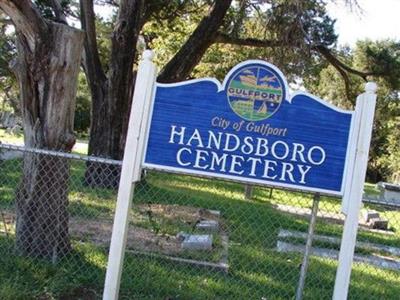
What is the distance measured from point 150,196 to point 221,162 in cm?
782

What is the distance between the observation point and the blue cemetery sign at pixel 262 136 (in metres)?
4.34

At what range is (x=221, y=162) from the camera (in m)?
4.34

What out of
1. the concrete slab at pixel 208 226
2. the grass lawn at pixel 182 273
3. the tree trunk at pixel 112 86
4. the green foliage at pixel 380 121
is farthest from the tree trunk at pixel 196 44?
the green foliage at pixel 380 121

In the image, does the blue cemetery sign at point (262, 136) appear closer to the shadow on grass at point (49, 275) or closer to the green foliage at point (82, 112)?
the shadow on grass at point (49, 275)

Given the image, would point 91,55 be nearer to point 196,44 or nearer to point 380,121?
point 196,44

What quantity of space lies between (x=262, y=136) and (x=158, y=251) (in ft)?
9.84

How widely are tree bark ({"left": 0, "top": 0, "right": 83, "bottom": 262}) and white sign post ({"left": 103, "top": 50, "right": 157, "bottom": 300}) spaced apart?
1.57 m

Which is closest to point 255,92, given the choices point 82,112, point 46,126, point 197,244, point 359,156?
point 359,156

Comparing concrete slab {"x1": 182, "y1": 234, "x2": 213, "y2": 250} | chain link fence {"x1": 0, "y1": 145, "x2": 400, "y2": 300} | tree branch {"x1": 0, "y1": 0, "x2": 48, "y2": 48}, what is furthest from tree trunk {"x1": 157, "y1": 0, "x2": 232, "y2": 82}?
tree branch {"x1": 0, "y1": 0, "x2": 48, "y2": 48}

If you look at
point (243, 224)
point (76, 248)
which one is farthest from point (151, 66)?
point (243, 224)

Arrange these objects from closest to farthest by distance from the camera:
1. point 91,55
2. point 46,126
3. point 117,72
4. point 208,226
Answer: point 46,126
point 208,226
point 117,72
point 91,55

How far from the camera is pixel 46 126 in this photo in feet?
19.2

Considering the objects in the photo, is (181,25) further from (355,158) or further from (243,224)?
(355,158)

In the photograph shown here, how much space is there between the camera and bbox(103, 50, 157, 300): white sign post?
441cm
